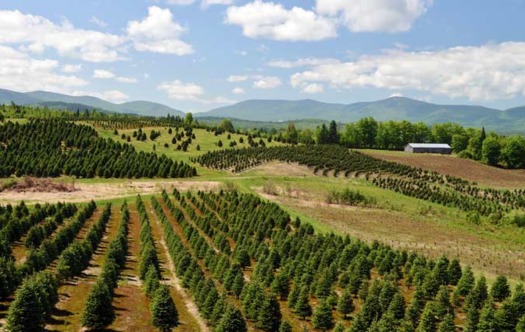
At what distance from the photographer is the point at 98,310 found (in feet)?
75.1

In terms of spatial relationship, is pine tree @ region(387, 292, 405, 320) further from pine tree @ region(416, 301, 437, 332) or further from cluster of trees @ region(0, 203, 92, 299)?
cluster of trees @ region(0, 203, 92, 299)

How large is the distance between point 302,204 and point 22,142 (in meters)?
59.5

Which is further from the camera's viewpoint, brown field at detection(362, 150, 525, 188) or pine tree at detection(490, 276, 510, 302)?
brown field at detection(362, 150, 525, 188)

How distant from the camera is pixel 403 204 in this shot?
66.9 meters

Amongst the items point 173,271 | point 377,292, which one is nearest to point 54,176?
point 173,271

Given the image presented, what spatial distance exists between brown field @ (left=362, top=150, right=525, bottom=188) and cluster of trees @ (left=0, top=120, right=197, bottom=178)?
192 feet

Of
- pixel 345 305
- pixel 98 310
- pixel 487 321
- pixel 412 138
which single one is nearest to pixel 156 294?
pixel 98 310

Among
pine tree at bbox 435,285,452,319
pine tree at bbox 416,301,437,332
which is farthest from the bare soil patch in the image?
pine tree at bbox 416,301,437,332

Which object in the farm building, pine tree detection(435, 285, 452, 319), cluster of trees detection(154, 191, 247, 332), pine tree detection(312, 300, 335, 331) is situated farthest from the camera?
the farm building

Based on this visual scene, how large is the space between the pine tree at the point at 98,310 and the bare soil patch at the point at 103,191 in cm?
3854

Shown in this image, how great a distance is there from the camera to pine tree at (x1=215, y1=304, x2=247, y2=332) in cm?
2206

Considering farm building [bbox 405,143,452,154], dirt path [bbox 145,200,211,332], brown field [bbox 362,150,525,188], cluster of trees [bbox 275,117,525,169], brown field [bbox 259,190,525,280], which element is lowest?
dirt path [bbox 145,200,211,332]

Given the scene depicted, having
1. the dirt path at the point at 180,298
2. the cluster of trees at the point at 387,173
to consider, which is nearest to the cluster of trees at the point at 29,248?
the dirt path at the point at 180,298

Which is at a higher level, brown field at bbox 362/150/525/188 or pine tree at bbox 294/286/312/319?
brown field at bbox 362/150/525/188
